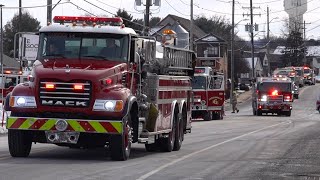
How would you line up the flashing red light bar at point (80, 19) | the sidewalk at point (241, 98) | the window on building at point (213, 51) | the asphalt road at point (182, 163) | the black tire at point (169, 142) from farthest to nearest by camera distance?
the window on building at point (213, 51), the sidewalk at point (241, 98), the black tire at point (169, 142), the flashing red light bar at point (80, 19), the asphalt road at point (182, 163)

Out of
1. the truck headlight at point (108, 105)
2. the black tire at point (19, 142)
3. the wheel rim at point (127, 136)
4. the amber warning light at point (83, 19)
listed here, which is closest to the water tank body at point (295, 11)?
the amber warning light at point (83, 19)

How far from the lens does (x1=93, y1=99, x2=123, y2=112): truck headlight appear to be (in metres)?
14.8

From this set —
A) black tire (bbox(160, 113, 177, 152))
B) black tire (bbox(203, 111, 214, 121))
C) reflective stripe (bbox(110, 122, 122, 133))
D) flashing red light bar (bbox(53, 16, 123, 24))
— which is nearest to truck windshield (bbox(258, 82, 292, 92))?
black tire (bbox(203, 111, 214, 121))

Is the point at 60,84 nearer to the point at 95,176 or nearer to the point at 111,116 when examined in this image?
the point at 111,116

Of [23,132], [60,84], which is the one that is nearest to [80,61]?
[60,84]

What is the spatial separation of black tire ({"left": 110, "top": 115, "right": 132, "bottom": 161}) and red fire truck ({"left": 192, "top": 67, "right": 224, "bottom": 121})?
1061 inches

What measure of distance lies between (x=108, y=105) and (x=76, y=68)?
1079mm

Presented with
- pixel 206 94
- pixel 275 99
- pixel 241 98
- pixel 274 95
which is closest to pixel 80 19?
pixel 206 94

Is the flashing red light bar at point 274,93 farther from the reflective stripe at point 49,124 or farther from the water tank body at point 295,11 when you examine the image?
the water tank body at point 295,11

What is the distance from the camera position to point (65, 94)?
585 inches

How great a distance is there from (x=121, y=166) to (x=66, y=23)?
3925 mm

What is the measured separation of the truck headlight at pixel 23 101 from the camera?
14984 millimetres

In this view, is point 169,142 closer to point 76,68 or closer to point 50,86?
point 76,68

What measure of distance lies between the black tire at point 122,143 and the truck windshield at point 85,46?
1539 mm
